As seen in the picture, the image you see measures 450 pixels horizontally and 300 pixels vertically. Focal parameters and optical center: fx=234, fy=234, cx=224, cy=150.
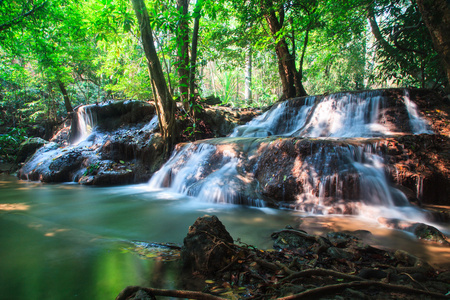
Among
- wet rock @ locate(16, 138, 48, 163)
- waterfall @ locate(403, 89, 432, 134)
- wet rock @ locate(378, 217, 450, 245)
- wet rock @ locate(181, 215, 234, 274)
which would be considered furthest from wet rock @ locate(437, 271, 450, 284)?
wet rock @ locate(16, 138, 48, 163)

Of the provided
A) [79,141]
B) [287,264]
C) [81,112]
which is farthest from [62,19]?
[287,264]

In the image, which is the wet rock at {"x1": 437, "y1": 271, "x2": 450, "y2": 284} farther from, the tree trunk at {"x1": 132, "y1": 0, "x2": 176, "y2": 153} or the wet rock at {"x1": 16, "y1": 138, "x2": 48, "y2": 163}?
the wet rock at {"x1": 16, "y1": 138, "x2": 48, "y2": 163}

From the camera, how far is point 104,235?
2822 millimetres

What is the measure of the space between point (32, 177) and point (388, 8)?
525 inches

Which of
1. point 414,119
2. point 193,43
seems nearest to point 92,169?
point 193,43

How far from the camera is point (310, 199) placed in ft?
13.2

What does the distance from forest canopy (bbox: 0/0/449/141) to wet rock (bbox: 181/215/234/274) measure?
12.4 feet

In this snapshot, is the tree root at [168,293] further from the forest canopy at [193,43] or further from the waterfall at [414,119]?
the waterfall at [414,119]

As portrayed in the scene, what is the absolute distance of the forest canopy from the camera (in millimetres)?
6941

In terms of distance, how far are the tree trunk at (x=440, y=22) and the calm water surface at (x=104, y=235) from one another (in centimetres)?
232

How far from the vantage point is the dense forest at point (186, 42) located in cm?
647

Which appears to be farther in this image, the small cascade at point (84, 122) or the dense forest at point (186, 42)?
the small cascade at point (84, 122)

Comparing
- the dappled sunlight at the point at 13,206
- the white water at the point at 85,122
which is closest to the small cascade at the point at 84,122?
the white water at the point at 85,122

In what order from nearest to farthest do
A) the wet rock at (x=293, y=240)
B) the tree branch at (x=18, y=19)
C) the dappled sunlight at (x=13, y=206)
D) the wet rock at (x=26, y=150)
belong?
1. the wet rock at (x=293, y=240)
2. the dappled sunlight at (x=13, y=206)
3. the tree branch at (x=18, y=19)
4. the wet rock at (x=26, y=150)
